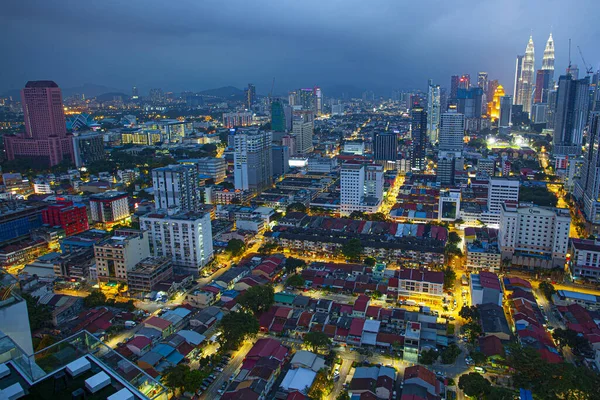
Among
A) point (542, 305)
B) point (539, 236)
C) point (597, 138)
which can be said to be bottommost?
point (542, 305)

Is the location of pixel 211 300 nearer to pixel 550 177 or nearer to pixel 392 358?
pixel 392 358

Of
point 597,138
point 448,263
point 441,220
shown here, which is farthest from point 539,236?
point 597,138

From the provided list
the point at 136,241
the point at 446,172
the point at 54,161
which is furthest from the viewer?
the point at 54,161

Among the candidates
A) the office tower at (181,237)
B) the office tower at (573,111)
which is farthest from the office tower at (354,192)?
the office tower at (573,111)

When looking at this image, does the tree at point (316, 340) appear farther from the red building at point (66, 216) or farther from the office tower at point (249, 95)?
the office tower at point (249, 95)

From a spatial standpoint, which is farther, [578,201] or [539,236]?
[578,201]

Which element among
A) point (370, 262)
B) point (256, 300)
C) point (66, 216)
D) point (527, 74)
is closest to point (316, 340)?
point (256, 300)

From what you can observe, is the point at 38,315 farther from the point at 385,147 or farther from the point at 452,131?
the point at 452,131

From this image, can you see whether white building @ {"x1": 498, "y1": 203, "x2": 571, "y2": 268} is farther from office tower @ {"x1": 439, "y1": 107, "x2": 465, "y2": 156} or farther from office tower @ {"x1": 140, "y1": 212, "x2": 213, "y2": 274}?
office tower @ {"x1": 439, "y1": 107, "x2": 465, "y2": 156}
